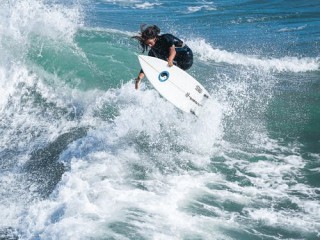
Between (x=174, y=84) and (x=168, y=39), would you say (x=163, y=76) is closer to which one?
(x=174, y=84)

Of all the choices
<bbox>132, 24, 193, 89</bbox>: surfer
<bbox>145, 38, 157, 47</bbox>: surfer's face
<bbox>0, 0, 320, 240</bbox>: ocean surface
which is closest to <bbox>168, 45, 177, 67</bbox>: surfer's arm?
<bbox>132, 24, 193, 89</bbox>: surfer

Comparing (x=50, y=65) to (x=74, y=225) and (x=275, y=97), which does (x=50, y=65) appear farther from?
(x=74, y=225)

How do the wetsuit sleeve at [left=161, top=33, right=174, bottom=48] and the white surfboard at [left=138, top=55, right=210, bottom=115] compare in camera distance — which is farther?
the white surfboard at [left=138, top=55, right=210, bottom=115]

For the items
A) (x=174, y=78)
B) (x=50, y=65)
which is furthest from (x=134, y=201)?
Answer: (x=50, y=65)

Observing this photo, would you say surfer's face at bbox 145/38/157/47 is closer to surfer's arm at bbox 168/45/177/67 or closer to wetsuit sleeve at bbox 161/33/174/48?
wetsuit sleeve at bbox 161/33/174/48

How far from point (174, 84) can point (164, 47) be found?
1029 millimetres

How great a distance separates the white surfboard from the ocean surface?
43 cm

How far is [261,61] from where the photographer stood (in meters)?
14.6

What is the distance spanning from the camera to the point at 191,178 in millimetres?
7949

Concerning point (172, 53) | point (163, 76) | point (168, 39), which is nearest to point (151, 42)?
point (168, 39)

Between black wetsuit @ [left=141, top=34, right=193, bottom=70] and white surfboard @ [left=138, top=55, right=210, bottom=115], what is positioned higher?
black wetsuit @ [left=141, top=34, right=193, bottom=70]

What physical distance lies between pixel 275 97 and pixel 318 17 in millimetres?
8150

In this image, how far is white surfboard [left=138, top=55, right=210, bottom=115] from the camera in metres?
9.20

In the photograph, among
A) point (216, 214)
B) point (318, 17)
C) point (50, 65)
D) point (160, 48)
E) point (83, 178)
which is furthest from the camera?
point (318, 17)
